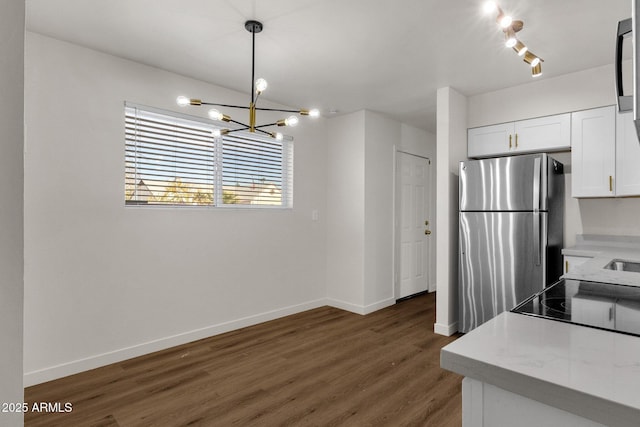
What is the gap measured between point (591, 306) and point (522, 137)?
275cm

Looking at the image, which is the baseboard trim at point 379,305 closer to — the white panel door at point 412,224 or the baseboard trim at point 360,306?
the baseboard trim at point 360,306

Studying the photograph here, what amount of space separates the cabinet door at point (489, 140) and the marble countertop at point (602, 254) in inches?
43.2

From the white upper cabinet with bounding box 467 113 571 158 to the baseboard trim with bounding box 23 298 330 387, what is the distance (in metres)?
2.76

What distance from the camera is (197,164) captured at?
336 cm

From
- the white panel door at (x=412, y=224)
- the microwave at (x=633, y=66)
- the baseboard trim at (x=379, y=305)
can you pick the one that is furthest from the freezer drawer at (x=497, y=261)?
the microwave at (x=633, y=66)

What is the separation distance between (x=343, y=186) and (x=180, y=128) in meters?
2.02

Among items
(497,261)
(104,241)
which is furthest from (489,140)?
(104,241)

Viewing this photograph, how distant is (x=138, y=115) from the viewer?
117 inches

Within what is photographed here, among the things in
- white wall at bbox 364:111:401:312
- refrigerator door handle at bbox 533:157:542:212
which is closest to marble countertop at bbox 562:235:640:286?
refrigerator door handle at bbox 533:157:542:212

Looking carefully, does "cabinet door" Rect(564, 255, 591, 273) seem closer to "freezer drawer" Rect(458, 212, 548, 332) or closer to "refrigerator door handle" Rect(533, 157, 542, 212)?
"freezer drawer" Rect(458, 212, 548, 332)

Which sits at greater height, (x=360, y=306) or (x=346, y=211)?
(x=346, y=211)

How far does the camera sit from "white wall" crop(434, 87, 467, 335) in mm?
3461

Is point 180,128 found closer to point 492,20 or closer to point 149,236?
point 149,236

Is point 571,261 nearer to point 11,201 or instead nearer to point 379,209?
point 379,209
